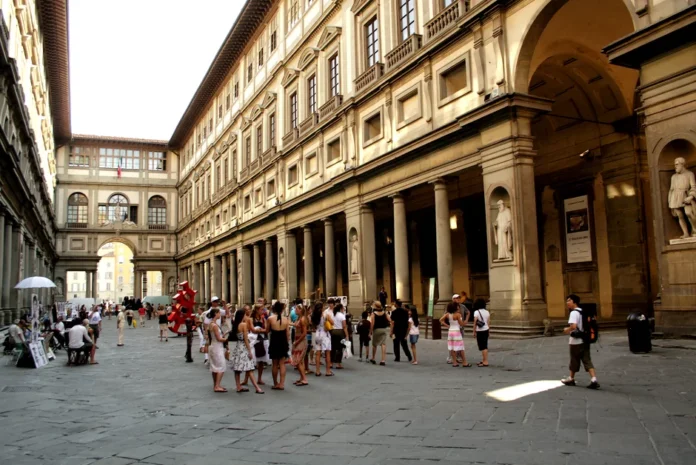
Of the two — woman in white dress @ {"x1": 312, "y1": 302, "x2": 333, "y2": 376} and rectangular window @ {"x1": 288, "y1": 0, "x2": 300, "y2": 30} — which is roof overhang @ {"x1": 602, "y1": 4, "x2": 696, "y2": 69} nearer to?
woman in white dress @ {"x1": 312, "y1": 302, "x2": 333, "y2": 376}

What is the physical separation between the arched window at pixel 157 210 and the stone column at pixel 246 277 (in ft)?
92.1

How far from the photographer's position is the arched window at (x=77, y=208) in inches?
2486

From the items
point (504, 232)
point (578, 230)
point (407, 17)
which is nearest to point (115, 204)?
point (407, 17)

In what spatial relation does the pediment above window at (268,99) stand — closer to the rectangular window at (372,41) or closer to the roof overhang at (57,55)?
the rectangular window at (372,41)

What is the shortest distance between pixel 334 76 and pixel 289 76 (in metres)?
5.74

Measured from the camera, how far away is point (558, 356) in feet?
39.2

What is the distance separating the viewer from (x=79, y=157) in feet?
211

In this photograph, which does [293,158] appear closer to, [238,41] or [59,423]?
[238,41]

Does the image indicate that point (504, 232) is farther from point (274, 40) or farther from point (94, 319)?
point (274, 40)

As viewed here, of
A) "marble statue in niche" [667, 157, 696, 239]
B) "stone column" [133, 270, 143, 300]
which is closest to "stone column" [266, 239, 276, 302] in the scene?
"marble statue in niche" [667, 157, 696, 239]

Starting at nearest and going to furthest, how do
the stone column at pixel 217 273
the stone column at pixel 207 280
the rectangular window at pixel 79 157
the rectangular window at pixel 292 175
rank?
the rectangular window at pixel 292 175
the stone column at pixel 217 273
the stone column at pixel 207 280
the rectangular window at pixel 79 157

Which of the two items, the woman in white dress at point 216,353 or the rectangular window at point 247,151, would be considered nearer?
the woman in white dress at point 216,353

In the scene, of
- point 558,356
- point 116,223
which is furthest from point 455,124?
point 116,223

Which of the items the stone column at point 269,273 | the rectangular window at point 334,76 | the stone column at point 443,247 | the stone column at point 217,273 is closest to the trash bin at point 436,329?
the stone column at point 443,247
